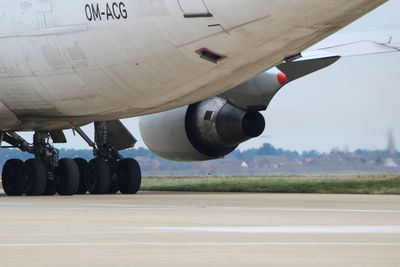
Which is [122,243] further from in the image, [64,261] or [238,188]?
[238,188]

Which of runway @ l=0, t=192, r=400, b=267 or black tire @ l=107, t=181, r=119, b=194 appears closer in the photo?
runway @ l=0, t=192, r=400, b=267

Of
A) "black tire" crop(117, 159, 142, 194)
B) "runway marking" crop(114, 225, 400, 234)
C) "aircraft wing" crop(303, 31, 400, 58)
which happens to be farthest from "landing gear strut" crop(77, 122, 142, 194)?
"runway marking" crop(114, 225, 400, 234)

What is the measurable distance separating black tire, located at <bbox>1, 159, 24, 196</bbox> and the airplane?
0.09ft

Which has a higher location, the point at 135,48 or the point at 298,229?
the point at 135,48

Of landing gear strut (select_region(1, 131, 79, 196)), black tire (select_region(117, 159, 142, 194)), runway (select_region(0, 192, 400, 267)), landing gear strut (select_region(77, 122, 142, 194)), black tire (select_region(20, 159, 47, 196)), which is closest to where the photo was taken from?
runway (select_region(0, 192, 400, 267))

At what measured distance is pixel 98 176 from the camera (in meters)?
22.0

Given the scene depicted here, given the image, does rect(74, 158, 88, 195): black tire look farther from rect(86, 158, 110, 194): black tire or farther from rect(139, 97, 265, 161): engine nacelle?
rect(139, 97, 265, 161): engine nacelle

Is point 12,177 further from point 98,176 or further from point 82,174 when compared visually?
point 98,176

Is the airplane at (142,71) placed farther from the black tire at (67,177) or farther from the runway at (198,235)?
the runway at (198,235)

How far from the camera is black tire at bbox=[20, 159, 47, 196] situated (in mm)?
21172

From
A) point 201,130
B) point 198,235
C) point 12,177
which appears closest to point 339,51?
point 201,130

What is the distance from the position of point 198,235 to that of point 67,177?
38.2 ft

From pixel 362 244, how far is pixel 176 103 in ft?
35.8

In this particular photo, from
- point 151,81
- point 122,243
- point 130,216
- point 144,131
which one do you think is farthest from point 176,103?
point 122,243
